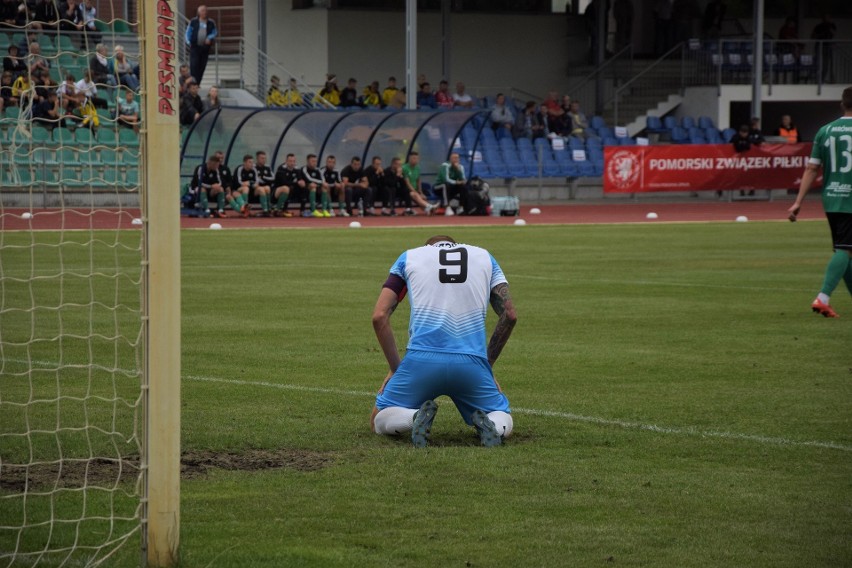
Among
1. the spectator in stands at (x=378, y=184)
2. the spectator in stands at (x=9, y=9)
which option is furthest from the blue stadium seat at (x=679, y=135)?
the spectator in stands at (x=9, y=9)

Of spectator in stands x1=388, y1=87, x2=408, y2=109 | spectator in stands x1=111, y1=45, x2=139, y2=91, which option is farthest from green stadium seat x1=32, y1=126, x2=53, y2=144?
spectator in stands x1=388, y1=87, x2=408, y2=109

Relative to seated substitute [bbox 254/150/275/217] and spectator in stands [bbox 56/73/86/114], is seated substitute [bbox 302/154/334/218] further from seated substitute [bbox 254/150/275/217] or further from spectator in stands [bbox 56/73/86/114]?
spectator in stands [bbox 56/73/86/114]

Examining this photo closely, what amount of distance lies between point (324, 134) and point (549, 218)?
595cm

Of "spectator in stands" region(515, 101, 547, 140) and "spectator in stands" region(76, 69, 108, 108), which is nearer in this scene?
"spectator in stands" region(76, 69, 108, 108)

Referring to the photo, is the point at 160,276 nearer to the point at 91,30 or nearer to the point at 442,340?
the point at 442,340

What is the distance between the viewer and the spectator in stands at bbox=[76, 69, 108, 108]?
8.20 m

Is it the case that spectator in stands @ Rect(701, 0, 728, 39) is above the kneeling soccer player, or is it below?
above

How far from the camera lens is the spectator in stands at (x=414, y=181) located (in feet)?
108

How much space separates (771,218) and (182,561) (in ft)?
94.9

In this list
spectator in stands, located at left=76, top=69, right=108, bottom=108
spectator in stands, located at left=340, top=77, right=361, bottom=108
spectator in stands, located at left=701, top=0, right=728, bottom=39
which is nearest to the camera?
spectator in stands, located at left=76, top=69, right=108, bottom=108

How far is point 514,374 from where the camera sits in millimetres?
10305

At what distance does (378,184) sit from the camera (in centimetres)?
3281

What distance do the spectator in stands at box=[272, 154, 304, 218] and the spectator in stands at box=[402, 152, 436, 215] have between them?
2821 mm

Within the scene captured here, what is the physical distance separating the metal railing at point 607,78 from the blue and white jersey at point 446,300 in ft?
129
